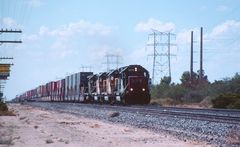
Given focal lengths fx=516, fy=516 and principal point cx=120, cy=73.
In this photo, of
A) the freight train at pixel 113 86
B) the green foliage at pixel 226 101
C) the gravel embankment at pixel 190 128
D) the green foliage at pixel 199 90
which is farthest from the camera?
the green foliage at pixel 199 90

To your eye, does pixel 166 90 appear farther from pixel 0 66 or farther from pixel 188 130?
pixel 188 130

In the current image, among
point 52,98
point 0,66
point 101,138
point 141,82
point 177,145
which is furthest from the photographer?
point 52,98

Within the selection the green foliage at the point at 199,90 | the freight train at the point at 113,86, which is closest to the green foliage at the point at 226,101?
the green foliage at the point at 199,90

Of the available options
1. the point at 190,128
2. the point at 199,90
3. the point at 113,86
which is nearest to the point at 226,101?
the point at 113,86

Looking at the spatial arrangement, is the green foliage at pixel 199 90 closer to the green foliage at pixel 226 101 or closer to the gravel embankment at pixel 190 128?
the green foliage at pixel 226 101

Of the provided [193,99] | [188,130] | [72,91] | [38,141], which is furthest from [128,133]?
[72,91]

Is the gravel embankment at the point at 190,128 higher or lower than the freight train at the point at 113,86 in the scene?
lower

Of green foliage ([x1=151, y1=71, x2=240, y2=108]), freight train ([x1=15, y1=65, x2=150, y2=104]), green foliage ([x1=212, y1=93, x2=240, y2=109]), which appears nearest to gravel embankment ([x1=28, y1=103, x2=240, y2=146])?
green foliage ([x1=212, y1=93, x2=240, y2=109])

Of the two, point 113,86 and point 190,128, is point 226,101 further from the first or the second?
point 190,128

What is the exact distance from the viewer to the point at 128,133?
23.0 meters

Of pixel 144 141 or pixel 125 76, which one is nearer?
pixel 144 141

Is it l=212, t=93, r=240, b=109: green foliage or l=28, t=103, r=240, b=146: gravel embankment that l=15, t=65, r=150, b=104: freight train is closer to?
l=212, t=93, r=240, b=109: green foliage

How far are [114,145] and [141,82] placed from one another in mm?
30093

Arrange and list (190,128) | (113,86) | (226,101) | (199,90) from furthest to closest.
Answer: (199,90) → (113,86) → (226,101) → (190,128)
